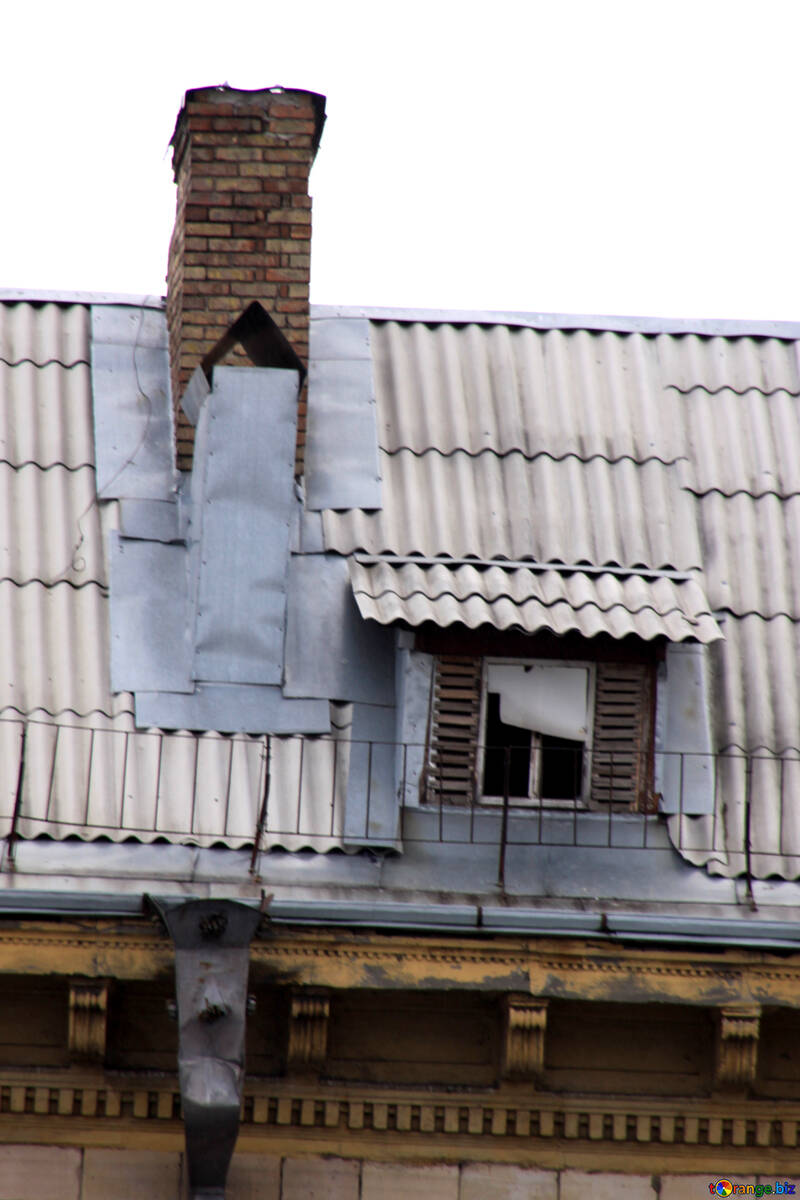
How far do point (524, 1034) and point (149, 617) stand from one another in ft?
9.70

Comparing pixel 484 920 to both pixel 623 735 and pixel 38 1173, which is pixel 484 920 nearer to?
pixel 623 735

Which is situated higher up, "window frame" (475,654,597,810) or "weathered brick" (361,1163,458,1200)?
"window frame" (475,654,597,810)

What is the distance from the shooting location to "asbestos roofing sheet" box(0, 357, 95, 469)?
9977 millimetres

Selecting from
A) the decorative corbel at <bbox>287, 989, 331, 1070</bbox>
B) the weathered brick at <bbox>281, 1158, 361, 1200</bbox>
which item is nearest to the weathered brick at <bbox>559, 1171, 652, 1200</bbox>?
the weathered brick at <bbox>281, 1158, 361, 1200</bbox>

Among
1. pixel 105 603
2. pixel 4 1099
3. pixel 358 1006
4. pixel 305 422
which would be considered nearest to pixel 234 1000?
pixel 358 1006

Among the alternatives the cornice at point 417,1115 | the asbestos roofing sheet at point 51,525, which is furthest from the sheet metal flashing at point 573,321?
the cornice at point 417,1115

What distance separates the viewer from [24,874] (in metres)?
8.37

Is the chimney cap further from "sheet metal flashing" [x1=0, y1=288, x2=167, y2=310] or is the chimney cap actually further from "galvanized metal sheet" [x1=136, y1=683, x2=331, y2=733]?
"galvanized metal sheet" [x1=136, y1=683, x2=331, y2=733]

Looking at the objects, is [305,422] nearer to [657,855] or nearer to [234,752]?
[234,752]

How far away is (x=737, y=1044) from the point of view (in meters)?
8.42

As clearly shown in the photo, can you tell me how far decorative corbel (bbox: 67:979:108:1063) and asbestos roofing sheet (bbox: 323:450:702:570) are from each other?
9.17 feet

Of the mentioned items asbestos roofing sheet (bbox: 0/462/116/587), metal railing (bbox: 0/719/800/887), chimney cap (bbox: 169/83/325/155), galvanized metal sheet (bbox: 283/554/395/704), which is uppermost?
chimney cap (bbox: 169/83/325/155)

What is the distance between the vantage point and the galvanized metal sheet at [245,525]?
30.6 feet

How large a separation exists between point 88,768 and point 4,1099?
64.2 inches
